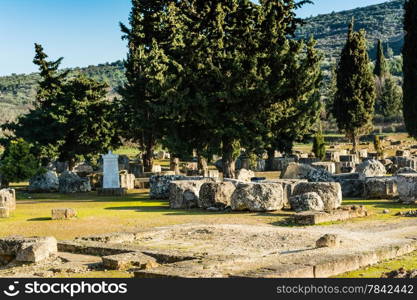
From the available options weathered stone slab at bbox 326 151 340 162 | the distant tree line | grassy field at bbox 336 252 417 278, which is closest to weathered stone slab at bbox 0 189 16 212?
the distant tree line

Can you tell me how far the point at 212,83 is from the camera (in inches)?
1271

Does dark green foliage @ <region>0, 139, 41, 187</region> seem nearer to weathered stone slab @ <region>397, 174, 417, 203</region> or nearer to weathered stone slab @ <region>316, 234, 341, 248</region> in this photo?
weathered stone slab @ <region>397, 174, 417, 203</region>

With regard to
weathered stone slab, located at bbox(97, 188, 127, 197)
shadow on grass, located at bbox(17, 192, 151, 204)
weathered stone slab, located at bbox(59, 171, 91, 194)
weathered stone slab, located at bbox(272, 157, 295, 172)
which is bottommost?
shadow on grass, located at bbox(17, 192, 151, 204)

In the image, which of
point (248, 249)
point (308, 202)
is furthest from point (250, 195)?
point (248, 249)

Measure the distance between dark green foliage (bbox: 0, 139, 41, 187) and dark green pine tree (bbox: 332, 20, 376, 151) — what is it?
93.0 ft

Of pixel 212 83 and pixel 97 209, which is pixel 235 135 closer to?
pixel 212 83

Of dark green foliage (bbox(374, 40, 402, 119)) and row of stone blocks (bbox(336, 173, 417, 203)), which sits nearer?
row of stone blocks (bbox(336, 173, 417, 203))

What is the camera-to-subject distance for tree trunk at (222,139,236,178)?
110 feet

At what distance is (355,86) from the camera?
2261 inches

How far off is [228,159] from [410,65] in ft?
61.7

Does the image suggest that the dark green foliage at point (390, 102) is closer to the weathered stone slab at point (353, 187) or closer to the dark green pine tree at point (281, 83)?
the dark green pine tree at point (281, 83)

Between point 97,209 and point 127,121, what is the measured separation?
20746 millimetres

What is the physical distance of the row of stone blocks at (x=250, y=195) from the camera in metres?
22.8

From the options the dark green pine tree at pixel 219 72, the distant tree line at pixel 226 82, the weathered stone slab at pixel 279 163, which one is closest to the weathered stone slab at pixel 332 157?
the weathered stone slab at pixel 279 163
